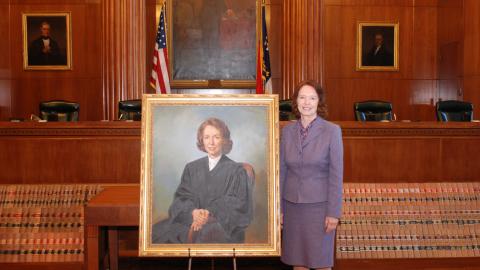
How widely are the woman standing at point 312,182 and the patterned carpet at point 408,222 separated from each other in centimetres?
137

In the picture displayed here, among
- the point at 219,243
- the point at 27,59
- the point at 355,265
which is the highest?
the point at 27,59

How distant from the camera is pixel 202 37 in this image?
9812 millimetres

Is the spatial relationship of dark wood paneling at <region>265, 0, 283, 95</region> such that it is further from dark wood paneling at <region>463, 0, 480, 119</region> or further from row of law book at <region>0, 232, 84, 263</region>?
row of law book at <region>0, 232, 84, 263</region>

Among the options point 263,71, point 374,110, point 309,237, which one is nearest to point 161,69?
point 263,71

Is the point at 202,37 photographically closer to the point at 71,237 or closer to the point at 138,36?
the point at 138,36

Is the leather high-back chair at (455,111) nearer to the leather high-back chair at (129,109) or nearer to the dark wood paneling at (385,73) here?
the dark wood paneling at (385,73)

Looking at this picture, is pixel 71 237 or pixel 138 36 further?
pixel 138 36

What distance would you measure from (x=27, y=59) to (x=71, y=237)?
6.52 metres

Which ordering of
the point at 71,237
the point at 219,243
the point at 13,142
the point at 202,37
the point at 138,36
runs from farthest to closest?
the point at 202,37 → the point at 138,36 → the point at 13,142 → the point at 71,237 → the point at 219,243

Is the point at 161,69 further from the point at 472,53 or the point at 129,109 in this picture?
the point at 472,53

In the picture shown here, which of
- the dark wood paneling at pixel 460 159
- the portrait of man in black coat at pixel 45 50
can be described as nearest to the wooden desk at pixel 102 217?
the dark wood paneling at pixel 460 159

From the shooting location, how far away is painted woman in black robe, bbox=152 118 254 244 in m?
Answer: 2.84

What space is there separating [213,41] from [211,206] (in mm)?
7255

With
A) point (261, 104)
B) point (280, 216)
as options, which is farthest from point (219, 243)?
point (261, 104)
